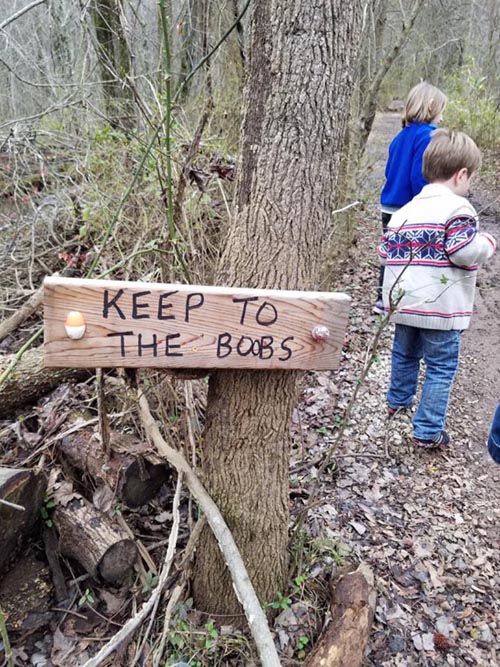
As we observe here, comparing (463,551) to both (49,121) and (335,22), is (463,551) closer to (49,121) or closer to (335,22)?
(335,22)

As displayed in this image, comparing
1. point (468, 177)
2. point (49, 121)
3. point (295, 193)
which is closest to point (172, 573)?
point (295, 193)

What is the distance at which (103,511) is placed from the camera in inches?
86.2

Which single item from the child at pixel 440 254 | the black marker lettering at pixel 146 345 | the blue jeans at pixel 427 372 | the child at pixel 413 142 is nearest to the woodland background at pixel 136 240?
the black marker lettering at pixel 146 345

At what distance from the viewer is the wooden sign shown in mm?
1161

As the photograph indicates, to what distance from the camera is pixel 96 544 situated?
2.04 m

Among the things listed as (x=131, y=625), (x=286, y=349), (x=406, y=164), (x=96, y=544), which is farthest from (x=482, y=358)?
(x=131, y=625)

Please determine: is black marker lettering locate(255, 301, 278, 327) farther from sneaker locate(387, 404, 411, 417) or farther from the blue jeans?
sneaker locate(387, 404, 411, 417)

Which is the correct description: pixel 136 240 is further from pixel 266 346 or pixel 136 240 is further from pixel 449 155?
pixel 266 346

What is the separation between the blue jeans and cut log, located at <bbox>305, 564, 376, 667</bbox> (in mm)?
1160

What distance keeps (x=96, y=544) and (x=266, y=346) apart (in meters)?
1.34

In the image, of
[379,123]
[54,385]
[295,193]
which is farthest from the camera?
[379,123]

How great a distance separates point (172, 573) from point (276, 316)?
129cm

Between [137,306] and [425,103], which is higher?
[425,103]

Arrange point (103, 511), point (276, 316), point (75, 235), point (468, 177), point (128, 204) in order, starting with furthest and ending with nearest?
point (75, 235) → point (128, 204) → point (468, 177) → point (103, 511) → point (276, 316)
